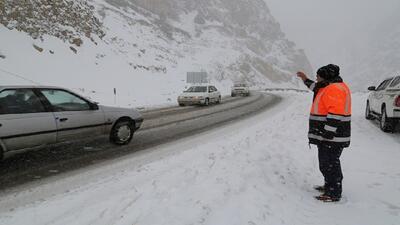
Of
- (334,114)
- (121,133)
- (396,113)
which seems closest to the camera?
(334,114)

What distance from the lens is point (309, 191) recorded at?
15.5ft

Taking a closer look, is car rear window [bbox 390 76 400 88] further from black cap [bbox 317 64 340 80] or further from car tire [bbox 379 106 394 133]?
black cap [bbox 317 64 340 80]

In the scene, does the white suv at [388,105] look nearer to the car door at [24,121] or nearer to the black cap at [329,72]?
the black cap at [329,72]

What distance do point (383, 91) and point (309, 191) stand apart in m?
7.10

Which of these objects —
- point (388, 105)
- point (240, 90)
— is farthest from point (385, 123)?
point (240, 90)

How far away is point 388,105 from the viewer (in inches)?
359

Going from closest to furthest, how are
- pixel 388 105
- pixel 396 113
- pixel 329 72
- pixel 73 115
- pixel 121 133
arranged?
pixel 329 72 < pixel 73 115 < pixel 121 133 < pixel 396 113 < pixel 388 105

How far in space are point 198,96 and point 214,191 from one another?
14.5 metres

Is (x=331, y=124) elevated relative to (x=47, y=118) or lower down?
elevated

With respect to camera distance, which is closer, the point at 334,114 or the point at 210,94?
the point at 334,114

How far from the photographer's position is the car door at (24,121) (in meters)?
5.17

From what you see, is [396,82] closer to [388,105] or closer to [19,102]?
[388,105]

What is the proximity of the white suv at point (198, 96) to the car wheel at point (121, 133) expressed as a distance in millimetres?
11035

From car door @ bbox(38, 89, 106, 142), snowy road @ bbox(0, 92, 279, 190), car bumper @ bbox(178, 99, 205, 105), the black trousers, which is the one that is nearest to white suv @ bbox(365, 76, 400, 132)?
snowy road @ bbox(0, 92, 279, 190)
